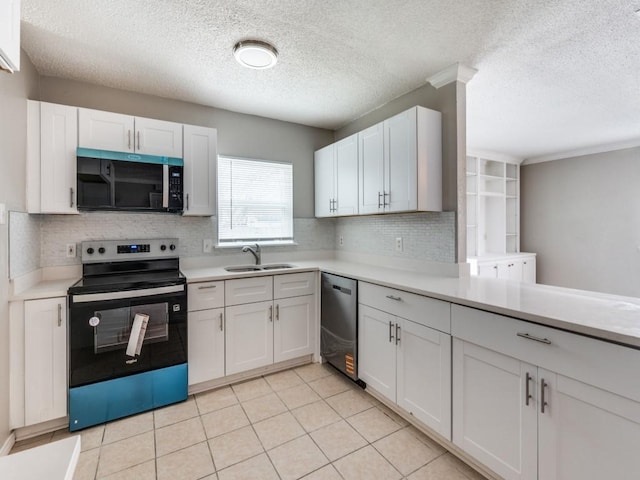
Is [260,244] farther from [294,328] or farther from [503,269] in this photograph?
[503,269]

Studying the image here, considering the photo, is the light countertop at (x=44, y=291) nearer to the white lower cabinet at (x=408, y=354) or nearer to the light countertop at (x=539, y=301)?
the light countertop at (x=539, y=301)

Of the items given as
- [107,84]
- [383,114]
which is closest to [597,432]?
[383,114]

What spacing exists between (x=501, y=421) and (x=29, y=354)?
2.68 metres

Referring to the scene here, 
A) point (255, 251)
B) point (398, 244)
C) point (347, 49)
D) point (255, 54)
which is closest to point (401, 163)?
point (398, 244)

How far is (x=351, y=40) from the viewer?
76.9 inches

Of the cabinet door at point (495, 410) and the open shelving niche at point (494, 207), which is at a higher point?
the open shelving niche at point (494, 207)

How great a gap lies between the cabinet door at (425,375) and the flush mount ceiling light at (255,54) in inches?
77.9

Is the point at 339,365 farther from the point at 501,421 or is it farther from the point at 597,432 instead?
the point at 597,432

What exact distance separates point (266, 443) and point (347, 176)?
2261 mm

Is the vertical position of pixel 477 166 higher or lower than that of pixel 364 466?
higher

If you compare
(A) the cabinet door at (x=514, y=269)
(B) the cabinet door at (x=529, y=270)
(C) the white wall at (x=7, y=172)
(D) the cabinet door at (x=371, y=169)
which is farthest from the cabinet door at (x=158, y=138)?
(B) the cabinet door at (x=529, y=270)

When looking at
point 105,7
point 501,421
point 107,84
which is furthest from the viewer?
point 107,84

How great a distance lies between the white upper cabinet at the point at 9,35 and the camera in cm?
69

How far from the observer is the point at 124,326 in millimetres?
2078
